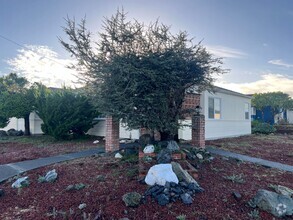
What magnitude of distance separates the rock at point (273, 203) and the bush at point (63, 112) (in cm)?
901

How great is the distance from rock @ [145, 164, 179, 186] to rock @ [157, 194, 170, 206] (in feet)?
1.24

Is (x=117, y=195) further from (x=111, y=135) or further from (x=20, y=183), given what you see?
(x=111, y=135)

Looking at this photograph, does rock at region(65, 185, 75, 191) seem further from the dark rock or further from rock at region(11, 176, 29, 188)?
the dark rock

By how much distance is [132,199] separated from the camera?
11.8ft

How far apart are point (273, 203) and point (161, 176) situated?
77.8 inches

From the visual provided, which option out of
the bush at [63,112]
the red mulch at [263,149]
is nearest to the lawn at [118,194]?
the red mulch at [263,149]

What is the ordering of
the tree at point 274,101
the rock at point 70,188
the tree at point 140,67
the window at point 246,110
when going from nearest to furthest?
the rock at point 70,188 < the tree at point 140,67 < the window at point 246,110 < the tree at point 274,101

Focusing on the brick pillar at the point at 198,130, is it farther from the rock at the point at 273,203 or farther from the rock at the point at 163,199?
the rock at the point at 163,199

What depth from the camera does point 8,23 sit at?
10.6m

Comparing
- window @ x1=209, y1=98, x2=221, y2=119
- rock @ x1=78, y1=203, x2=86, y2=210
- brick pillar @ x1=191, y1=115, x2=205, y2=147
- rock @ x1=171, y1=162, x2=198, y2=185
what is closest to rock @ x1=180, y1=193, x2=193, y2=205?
rock @ x1=171, y1=162, x2=198, y2=185

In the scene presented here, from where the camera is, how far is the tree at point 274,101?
78.9ft

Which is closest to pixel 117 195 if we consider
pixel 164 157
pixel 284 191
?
pixel 164 157

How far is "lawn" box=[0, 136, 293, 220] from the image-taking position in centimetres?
338

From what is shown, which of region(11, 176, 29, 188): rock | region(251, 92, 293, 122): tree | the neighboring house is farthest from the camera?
region(251, 92, 293, 122): tree
